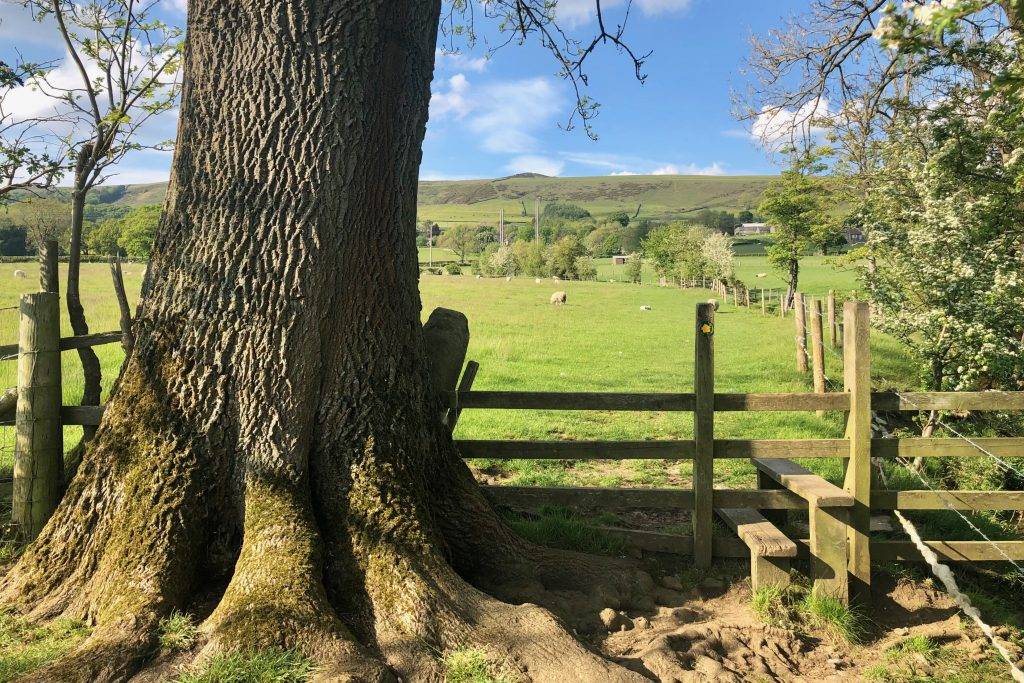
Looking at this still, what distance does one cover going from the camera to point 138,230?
5556cm

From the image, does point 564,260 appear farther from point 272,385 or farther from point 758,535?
point 272,385

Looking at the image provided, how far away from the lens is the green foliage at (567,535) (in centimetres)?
550

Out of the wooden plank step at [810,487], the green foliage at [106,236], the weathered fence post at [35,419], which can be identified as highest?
the green foliage at [106,236]

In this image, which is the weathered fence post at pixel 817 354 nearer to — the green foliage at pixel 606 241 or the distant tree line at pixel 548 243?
the distant tree line at pixel 548 243

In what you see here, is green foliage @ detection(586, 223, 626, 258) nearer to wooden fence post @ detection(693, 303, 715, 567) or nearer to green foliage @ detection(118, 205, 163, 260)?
green foliage @ detection(118, 205, 163, 260)

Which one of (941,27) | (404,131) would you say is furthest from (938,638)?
(404,131)

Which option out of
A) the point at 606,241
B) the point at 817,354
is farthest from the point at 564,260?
the point at 817,354

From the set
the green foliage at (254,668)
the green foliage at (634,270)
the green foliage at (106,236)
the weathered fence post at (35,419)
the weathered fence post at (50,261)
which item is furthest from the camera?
the green foliage at (634,270)

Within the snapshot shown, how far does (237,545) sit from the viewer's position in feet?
13.5

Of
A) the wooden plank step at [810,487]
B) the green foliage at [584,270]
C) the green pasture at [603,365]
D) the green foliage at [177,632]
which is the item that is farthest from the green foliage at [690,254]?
the green foliage at [177,632]

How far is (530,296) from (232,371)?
37.7 metres

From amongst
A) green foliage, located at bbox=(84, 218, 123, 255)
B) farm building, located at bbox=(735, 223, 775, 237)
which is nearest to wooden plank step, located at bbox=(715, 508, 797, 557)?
green foliage, located at bbox=(84, 218, 123, 255)

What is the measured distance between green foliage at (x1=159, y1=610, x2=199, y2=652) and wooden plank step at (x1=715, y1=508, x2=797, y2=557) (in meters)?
3.70

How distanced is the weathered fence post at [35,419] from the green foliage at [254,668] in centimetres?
252
